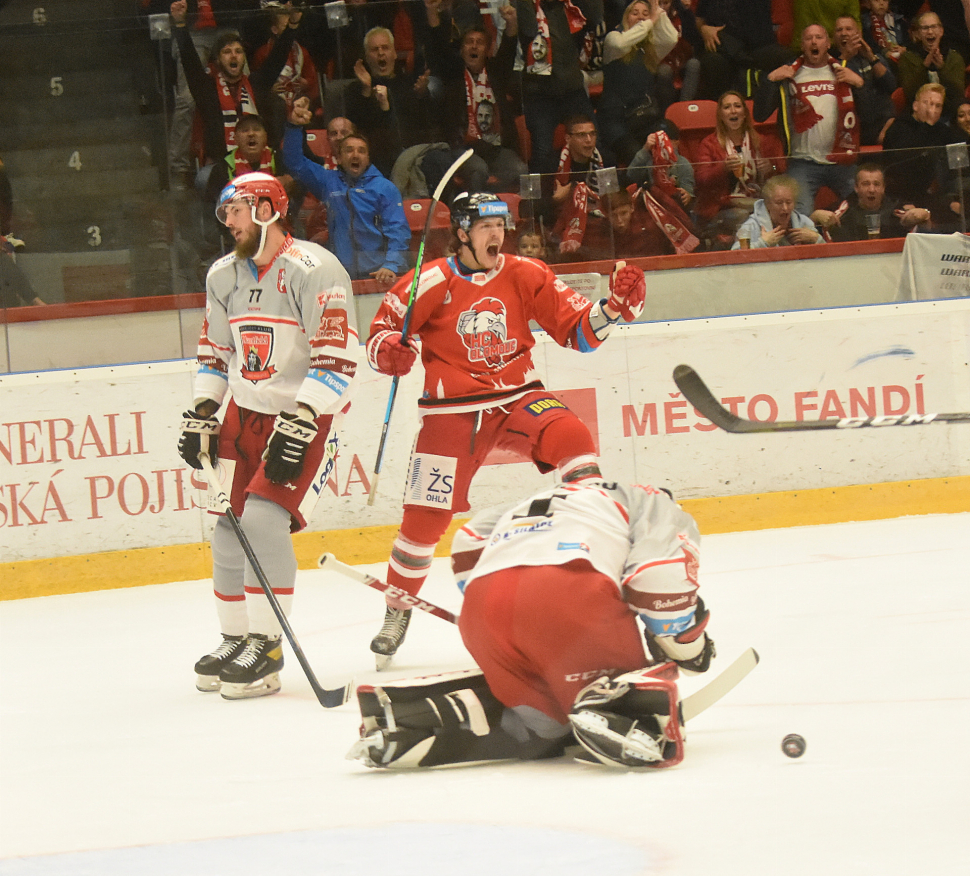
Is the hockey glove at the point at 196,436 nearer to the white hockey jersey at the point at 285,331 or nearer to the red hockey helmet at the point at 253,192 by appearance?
the white hockey jersey at the point at 285,331

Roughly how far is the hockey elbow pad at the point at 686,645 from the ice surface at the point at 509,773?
0.51 ft

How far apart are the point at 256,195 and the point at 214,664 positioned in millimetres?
1206

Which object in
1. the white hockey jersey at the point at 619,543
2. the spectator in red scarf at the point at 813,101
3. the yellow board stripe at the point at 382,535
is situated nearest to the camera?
the white hockey jersey at the point at 619,543

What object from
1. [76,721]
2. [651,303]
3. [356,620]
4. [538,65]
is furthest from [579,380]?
[76,721]

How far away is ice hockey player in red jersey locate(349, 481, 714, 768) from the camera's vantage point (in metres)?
2.19

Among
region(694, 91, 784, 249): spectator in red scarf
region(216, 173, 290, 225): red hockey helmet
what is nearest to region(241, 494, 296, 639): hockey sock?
region(216, 173, 290, 225): red hockey helmet

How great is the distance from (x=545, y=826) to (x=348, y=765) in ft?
2.07

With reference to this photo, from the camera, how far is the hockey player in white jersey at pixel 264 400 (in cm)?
325

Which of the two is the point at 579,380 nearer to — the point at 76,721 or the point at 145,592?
the point at 145,592

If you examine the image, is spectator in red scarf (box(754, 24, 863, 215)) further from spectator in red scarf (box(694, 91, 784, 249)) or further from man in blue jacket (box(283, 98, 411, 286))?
man in blue jacket (box(283, 98, 411, 286))

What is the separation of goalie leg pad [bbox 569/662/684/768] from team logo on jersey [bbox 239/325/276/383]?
153cm

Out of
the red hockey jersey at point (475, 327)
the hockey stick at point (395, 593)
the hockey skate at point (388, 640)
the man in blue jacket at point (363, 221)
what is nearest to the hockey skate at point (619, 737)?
the hockey stick at point (395, 593)

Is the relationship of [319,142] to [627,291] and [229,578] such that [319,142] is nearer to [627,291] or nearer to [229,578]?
[627,291]

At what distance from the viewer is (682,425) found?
550cm
